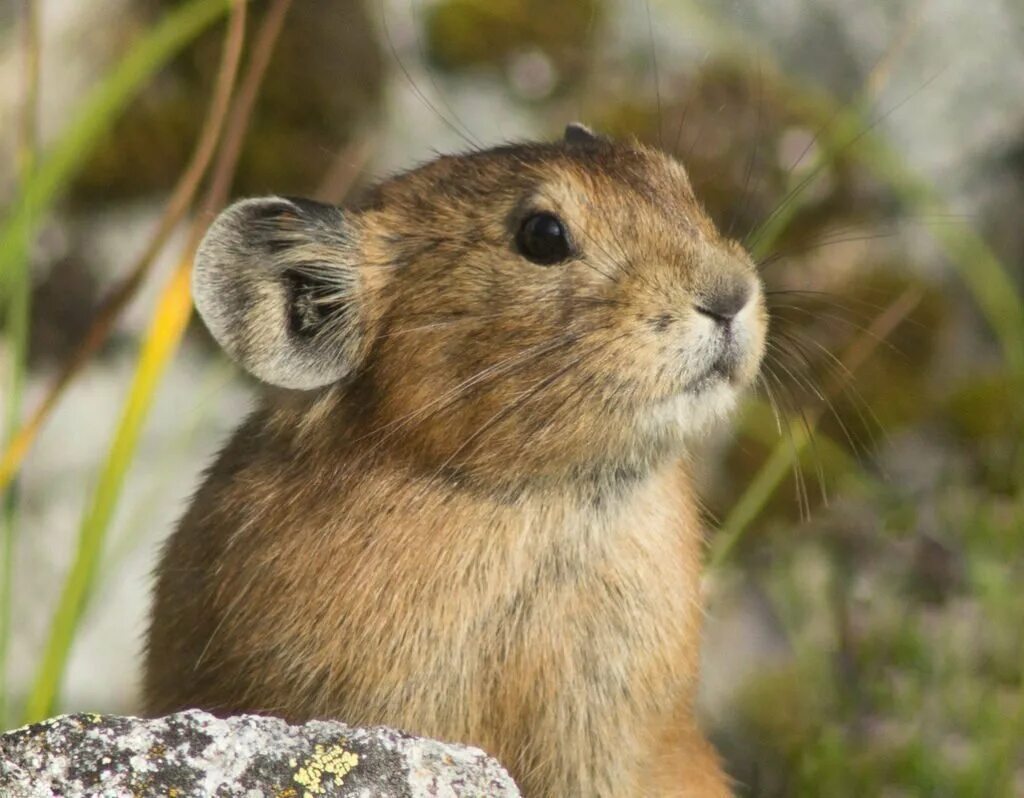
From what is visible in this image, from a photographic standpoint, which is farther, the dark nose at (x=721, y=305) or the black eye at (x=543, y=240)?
the black eye at (x=543, y=240)

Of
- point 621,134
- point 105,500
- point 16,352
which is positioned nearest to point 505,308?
point 105,500

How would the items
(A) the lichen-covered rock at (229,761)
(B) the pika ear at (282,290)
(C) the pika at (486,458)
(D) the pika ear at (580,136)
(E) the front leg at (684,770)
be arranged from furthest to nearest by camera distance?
(D) the pika ear at (580,136) < (E) the front leg at (684,770) < (B) the pika ear at (282,290) < (C) the pika at (486,458) < (A) the lichen-covered rock at (229,761)

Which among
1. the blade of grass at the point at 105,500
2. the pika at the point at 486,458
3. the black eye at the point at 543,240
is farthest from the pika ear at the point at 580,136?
the blade of grass at the point at 105,500

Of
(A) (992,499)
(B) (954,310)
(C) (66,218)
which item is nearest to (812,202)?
(B) (954,310)

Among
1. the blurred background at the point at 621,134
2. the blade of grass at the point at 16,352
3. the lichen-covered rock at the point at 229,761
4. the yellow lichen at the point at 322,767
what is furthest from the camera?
the blurred background at the point at 621,134

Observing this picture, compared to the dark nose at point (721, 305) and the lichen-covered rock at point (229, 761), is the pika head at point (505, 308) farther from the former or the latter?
the lichen-covered rock at point (229, 761)

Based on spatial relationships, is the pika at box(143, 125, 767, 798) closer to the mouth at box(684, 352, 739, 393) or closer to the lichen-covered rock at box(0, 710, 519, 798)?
the mouth at box(684, 352, 739, 393)

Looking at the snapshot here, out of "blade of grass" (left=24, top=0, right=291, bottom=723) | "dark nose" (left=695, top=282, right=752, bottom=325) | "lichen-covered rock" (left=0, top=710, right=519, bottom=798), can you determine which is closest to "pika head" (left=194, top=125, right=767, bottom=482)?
"dark nose" (left=695, top=282, right=752, bottom=325)

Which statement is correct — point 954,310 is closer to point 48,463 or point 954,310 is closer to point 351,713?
point 48,463
